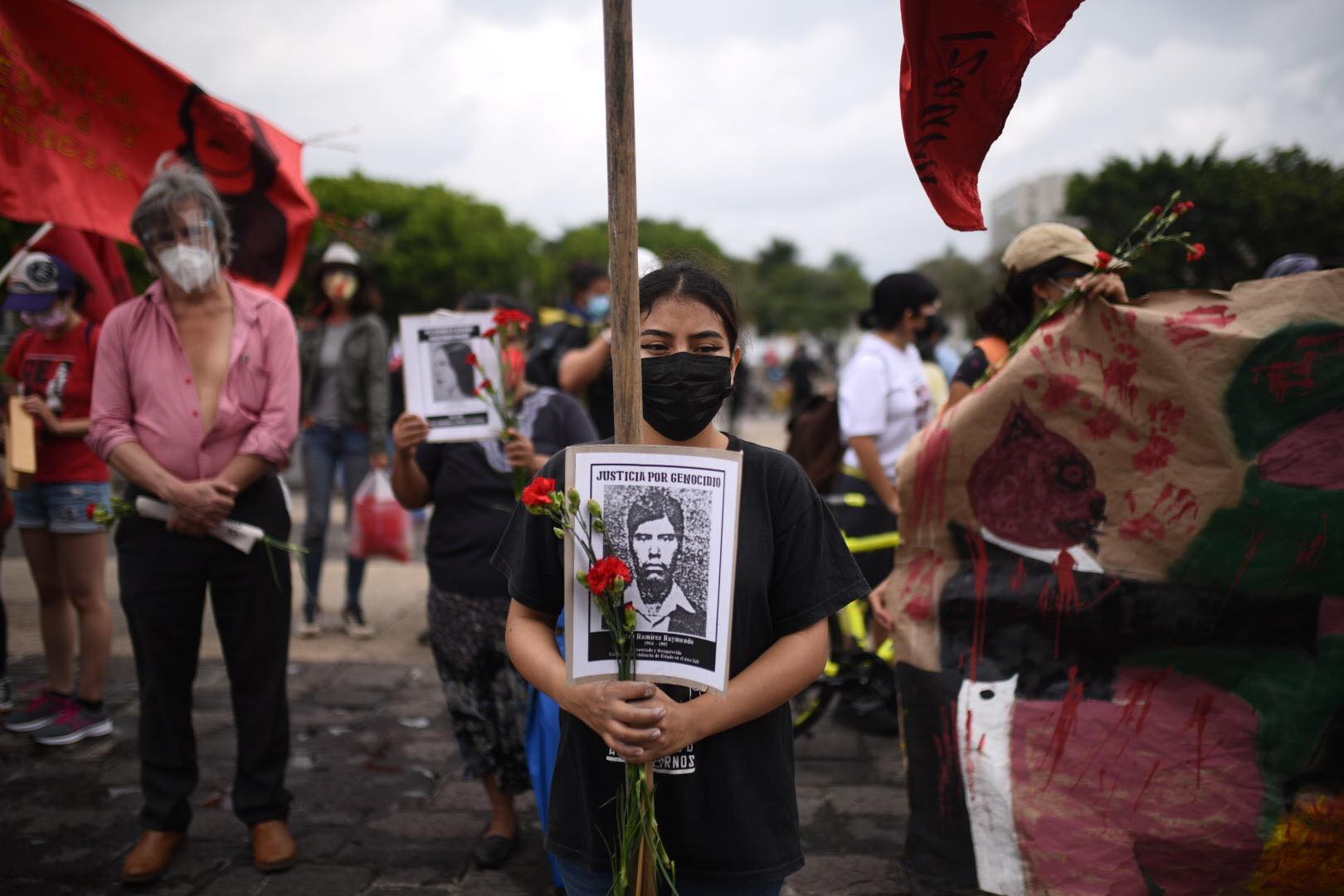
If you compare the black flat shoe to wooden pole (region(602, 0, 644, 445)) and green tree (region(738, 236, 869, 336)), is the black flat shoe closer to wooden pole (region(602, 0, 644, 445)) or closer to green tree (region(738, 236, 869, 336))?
wooden pole (region(602, 0, 644, 445))

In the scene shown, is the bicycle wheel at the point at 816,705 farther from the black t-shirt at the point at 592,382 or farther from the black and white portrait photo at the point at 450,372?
the black and white portrait photo at the point at 450,372

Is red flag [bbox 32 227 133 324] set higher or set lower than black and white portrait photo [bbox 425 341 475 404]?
higher

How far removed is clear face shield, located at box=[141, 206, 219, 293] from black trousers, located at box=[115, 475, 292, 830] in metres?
0.75

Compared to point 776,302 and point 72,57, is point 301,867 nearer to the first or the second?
point 72,57

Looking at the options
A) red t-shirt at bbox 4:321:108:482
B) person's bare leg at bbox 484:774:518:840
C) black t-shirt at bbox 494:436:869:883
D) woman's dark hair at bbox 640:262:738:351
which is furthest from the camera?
red t-shirt at bbox 4:321:108:482

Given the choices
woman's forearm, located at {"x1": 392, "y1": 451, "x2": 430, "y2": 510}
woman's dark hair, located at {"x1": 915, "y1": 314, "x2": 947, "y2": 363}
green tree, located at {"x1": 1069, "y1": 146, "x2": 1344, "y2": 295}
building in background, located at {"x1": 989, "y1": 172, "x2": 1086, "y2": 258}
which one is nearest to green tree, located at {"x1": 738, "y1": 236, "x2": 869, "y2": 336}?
building in background, located at {"x1": 989, "y1": 172, "x2": 1086, "y2": 258}

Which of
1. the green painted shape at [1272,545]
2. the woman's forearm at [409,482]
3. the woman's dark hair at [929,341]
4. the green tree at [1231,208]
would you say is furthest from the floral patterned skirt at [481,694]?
the green tree at [1231,208]

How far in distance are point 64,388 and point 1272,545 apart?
191 inches

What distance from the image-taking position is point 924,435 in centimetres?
334

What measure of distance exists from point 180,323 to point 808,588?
8.66 feet

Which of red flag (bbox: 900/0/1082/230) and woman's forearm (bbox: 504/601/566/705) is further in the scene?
red flag (bbox: 900/0/1082/230)

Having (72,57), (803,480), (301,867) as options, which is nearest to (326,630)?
(301,867)

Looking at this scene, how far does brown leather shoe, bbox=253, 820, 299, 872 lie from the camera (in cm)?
350

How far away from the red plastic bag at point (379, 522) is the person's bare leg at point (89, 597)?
159 centimetres
